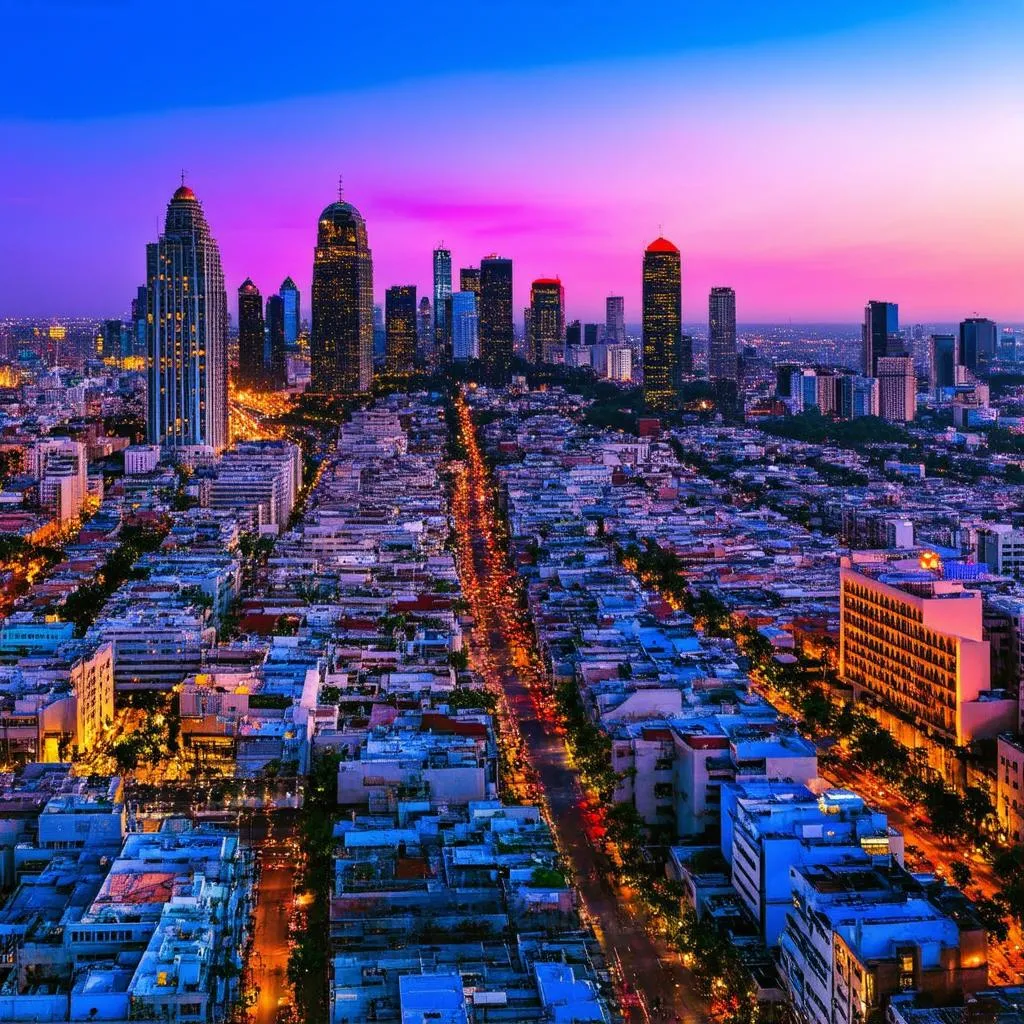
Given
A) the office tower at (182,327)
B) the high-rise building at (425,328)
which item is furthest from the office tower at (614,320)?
the office tower at (182,327)

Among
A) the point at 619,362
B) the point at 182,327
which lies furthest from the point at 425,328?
the point at 182,327

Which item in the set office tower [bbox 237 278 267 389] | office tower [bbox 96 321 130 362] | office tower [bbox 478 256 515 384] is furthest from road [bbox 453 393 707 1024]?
office tower [bbox 96 321 130 362]

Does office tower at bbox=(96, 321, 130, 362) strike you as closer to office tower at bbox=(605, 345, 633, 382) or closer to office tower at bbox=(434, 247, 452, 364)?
office tower at bbox=(434, 247, 452, 364)

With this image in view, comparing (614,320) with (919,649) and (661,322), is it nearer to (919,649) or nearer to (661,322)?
(661,322)

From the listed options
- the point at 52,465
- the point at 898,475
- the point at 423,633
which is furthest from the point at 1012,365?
the point at 423,633

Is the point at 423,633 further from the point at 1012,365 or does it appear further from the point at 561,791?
the point at 1012,365

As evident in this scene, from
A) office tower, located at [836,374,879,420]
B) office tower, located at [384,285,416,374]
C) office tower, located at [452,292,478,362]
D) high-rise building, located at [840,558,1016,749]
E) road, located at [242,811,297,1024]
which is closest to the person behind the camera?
road, located at [242,811,297,1024]
